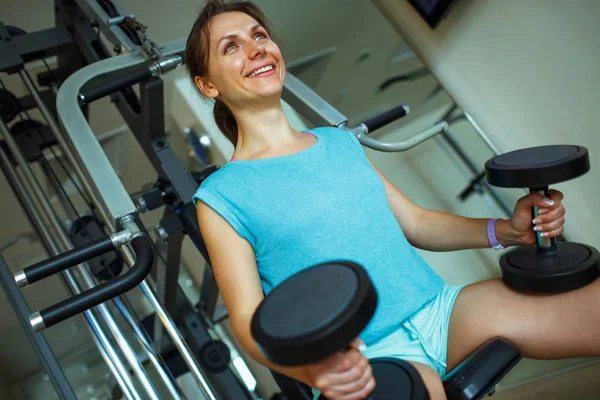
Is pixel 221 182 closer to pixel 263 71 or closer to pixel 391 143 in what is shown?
pixel 263 71

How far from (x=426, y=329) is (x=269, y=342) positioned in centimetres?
44

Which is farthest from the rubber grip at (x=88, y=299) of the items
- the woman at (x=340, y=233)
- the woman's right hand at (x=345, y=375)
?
the woman's right hand at (x=345, y=375)

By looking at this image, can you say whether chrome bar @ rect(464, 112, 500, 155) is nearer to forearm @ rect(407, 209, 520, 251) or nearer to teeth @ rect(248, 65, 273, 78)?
forearm @ rect(407, 209, 520, 251)

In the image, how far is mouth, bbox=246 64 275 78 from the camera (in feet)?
3.35

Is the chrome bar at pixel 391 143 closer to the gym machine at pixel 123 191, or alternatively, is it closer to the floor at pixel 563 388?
the gym machine at pixel 123 191

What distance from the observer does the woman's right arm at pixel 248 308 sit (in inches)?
25.0

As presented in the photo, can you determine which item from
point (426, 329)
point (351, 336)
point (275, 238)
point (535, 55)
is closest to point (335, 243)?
point (275, 238)

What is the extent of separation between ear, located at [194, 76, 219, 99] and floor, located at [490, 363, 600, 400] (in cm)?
105

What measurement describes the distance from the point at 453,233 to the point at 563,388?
642mm

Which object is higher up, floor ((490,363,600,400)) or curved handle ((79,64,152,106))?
curved handle ((79,64,152,106))

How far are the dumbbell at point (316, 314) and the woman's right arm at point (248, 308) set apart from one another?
0.11 feet

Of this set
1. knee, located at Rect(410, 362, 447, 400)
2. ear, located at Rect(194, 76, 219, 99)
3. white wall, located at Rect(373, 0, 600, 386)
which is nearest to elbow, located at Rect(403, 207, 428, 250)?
knee, located at Rect(410, 362, 447, 400)

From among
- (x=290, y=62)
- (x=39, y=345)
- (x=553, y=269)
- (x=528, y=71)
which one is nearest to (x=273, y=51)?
(x=553, y=269)

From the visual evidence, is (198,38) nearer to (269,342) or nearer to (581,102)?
(269,342)
